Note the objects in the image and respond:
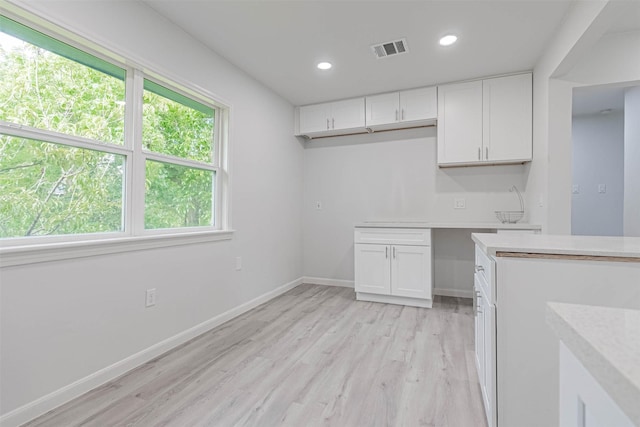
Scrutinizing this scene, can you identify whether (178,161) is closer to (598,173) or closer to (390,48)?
(390,48)

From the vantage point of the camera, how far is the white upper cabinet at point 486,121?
3141mm

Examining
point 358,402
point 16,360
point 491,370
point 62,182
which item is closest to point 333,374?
point 358,402

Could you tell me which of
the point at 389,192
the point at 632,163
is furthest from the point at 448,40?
the point at 632,163

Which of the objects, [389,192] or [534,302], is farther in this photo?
[389,192]

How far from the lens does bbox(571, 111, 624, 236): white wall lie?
4.41 meters

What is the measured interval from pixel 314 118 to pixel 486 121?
2.05 meters

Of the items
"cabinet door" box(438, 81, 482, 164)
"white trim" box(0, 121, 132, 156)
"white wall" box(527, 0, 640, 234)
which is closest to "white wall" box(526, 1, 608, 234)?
"white wall" box(527, 0, 640, 234)

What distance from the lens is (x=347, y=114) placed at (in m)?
3.90

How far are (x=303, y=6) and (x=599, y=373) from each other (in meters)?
2.49

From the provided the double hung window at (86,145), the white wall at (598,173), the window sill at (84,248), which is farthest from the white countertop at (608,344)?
the white wall at (598,173)

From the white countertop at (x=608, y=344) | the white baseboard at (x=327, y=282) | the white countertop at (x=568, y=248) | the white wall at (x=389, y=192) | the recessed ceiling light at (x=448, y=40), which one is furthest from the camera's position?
the white baseboard at (x=327, y=282)

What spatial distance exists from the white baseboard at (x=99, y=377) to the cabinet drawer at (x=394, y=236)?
5.38 ft

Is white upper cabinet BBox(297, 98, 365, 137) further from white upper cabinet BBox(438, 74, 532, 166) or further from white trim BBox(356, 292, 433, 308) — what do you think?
white trim BBox(356, 292, 433, 308)

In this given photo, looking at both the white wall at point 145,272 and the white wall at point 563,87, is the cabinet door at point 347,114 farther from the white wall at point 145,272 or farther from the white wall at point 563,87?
the white wall at point 563,87
